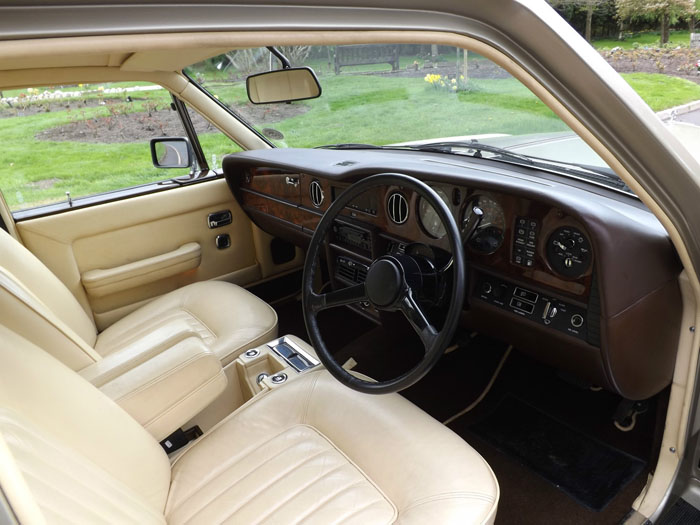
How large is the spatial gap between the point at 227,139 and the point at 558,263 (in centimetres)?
203

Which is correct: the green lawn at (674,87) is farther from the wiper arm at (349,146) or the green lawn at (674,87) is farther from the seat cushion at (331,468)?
the wiper arm at (349,146)

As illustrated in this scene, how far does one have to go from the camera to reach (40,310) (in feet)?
4.48

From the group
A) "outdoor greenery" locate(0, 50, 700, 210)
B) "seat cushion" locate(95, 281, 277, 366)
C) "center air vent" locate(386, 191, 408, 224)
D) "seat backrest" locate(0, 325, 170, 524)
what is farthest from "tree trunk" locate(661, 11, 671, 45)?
"seat backrest" locate(0, 325, 170, 524)

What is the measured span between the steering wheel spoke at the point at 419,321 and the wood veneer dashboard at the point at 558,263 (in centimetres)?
38

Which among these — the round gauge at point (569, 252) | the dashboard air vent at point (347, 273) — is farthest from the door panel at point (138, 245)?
the round gauge at point (569, 252)

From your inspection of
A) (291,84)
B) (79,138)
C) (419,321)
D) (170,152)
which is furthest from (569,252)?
(79,138)

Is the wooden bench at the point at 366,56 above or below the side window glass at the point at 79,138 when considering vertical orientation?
above

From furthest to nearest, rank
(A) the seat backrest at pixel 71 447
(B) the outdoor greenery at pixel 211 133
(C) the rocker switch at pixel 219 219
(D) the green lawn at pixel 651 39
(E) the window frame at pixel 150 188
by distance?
(C) the rocker switch at pixel 219 219 → (E) the window frame at pixel 150 188 → (B) the outdoor greenery at pixel 211 133 → (D) the green lawn at pixel 651 39 → (A) the seat backrest at pixel 71 447

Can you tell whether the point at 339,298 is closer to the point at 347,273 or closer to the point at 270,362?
the point at 270,362

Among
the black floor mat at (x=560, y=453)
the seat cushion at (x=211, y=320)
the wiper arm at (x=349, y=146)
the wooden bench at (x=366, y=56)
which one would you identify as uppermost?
the wooden bench at (x=366, y=56)

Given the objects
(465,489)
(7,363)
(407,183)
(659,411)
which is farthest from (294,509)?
(659,411)

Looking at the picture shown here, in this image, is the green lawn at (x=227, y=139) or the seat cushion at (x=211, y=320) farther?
the green lawn at (x=227, y=139)

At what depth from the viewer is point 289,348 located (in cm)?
191

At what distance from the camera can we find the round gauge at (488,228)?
5.50ft
